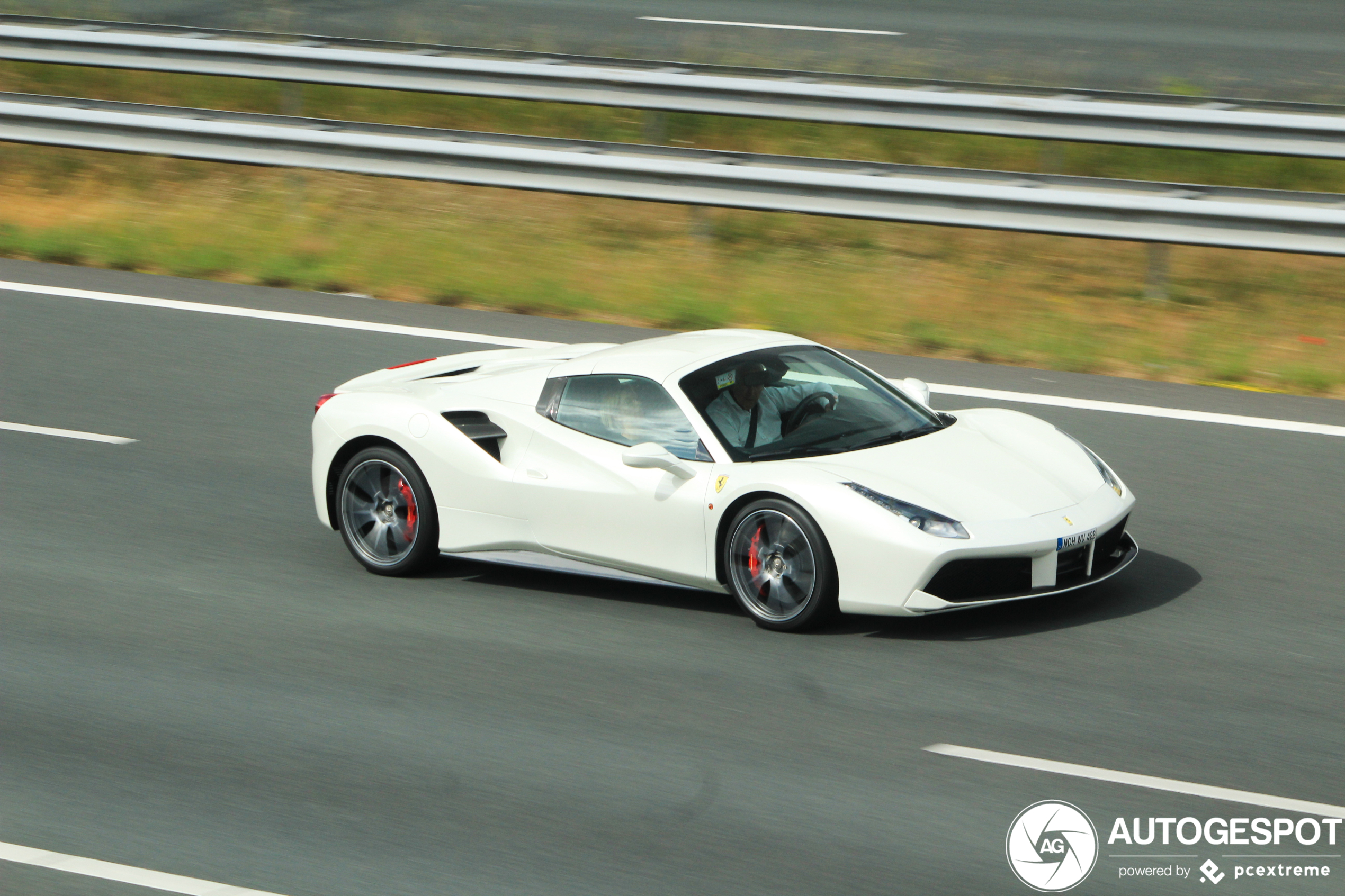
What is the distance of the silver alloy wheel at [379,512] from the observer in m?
8.12

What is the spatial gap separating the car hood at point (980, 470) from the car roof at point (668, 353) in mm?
834

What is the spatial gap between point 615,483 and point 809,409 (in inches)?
36.9

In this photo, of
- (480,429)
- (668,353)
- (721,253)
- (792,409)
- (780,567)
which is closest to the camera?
(780,567)

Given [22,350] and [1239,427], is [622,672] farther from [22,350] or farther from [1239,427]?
[22,350]

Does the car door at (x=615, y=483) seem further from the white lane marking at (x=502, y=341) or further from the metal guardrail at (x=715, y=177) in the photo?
the metal guardrail at (x=715, y=177)

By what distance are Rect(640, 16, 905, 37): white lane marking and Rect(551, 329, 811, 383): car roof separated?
33.8 feet

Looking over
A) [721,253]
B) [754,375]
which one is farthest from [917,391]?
[721,253]

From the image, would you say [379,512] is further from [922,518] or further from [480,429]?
[922,518]

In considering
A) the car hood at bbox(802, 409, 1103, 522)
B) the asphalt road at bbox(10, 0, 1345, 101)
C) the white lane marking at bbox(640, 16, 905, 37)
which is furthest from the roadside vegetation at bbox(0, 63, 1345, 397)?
the car hood at bbox(802, 409, 1103, 522)

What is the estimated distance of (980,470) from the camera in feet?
23.8

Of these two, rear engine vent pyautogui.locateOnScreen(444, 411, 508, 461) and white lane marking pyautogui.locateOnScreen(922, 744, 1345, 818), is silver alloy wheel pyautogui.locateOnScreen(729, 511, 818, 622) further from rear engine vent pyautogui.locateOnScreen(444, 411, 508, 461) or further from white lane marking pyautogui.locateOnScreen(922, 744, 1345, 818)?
rear engine vent pyautogui.locateOnScreen(444, 411, 508, 461)

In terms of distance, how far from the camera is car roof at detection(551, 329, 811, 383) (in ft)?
25.2

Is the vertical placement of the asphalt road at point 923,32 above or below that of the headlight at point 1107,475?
above

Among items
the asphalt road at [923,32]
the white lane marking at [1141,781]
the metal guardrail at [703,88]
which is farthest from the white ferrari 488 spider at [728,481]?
the asphalt road at [923,32]
